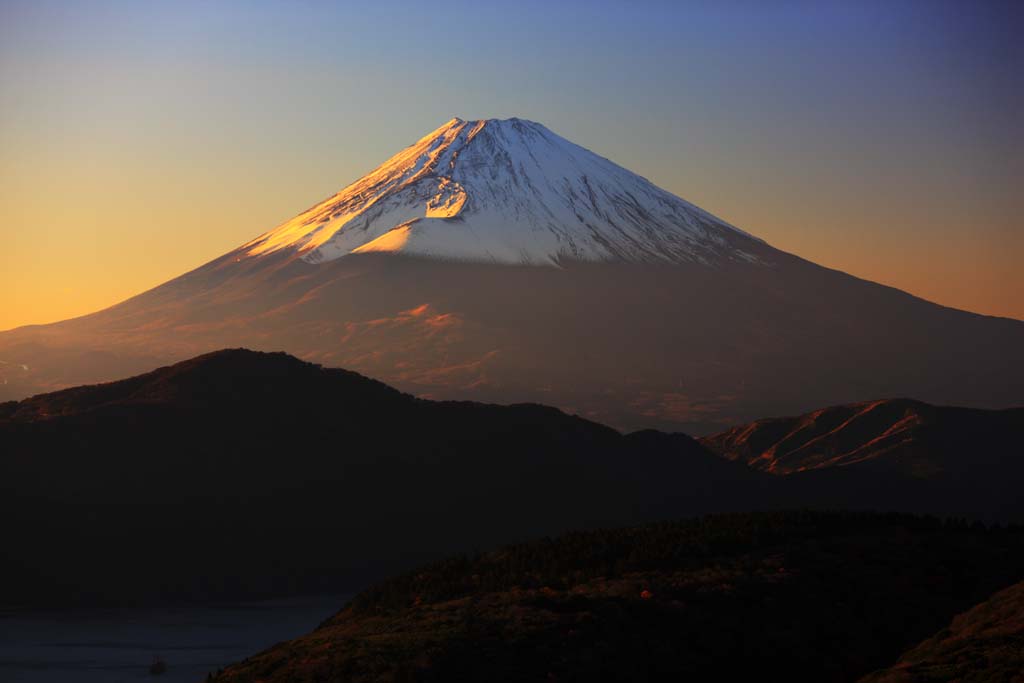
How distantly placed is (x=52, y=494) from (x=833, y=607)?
195 ft

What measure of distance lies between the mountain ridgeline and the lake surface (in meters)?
3.06

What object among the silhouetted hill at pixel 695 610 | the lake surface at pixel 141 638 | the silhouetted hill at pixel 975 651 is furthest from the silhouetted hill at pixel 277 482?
the silhouetted hill at pixel 975 651

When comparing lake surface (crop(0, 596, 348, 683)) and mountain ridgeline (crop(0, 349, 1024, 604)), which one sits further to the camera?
mountain ridgeline (crop(0, 349, 1024, 604))

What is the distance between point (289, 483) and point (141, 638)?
63.3ft

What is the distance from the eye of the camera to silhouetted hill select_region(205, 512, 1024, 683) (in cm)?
3594

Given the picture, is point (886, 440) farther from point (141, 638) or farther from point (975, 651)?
point (975, 651)

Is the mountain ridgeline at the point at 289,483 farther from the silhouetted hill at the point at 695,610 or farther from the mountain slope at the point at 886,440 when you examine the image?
the silhouetted hill at the point at 695,610

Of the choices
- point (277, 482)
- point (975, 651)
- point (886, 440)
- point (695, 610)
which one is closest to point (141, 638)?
point (277, 482)

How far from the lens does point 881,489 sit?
113500mm

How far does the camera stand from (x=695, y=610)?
125 feet

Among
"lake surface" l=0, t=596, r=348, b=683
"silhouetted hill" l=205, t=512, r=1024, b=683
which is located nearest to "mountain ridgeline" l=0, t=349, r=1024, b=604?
"lake surface" l=0, t=596, r=348, b=683

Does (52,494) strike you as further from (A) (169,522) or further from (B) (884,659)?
(B) (884,659)

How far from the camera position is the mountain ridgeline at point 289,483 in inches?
3337

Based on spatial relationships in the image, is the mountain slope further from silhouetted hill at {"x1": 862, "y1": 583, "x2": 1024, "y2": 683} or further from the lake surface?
silhouetted hill at {"x1": 862, "y1": 583, "x2": 1024, "y2": 683}
